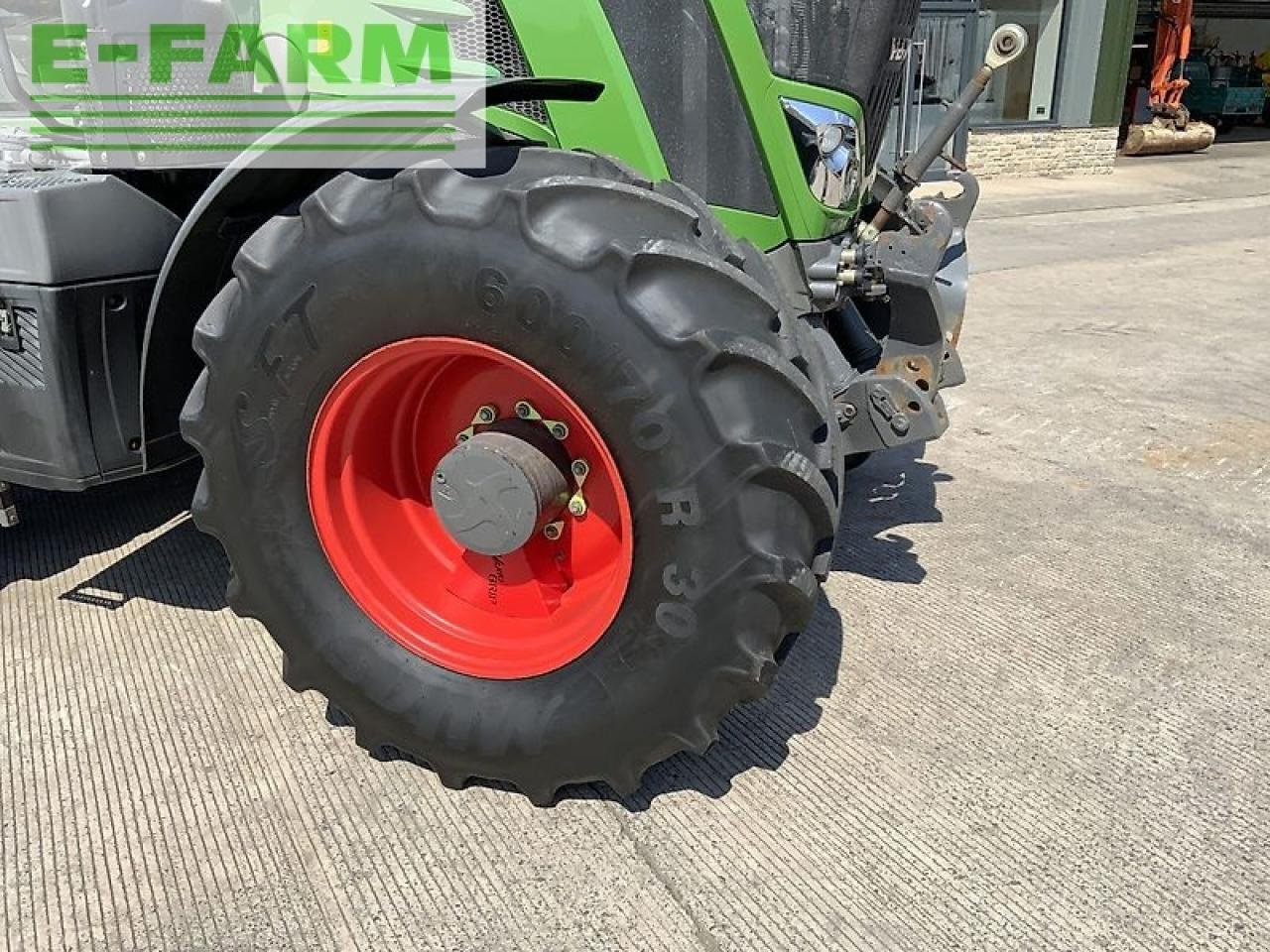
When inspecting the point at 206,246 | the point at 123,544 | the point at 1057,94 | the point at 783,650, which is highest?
the point at 1057,94

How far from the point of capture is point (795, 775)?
2506mm

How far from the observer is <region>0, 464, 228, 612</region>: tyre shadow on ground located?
11.1ft

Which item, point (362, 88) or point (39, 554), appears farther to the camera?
point (39, 554)

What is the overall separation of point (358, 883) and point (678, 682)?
0.75 meters

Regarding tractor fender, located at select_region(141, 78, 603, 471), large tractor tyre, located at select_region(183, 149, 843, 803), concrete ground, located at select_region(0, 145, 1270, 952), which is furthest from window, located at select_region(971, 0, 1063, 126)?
large tractor tyre, located at select_region(183, 149, 843, 803)

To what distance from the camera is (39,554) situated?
3619 millimetres

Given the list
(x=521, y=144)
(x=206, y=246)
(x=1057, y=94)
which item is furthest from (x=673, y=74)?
(x=1057, y=94)

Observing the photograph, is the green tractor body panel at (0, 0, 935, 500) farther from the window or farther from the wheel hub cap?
the window

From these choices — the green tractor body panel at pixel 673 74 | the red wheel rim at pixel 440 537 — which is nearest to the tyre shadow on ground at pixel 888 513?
the green tractor body panel at pixel 673 74

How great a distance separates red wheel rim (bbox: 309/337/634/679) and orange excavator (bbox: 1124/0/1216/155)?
17.9 meters

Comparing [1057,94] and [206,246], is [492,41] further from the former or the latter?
[1057,94]

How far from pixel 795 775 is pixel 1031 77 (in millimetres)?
14568

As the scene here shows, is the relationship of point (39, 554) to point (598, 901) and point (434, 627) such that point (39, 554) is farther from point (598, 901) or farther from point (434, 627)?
point (598, 901)

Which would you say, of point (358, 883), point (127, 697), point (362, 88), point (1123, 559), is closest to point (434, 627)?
point (358, 883)
